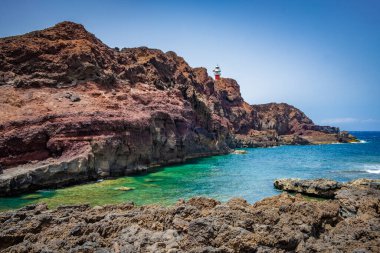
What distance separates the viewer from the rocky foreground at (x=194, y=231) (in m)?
7.21

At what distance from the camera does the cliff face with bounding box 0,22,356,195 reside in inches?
1108

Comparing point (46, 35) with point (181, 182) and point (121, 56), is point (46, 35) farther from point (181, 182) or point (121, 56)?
point (181, 182)

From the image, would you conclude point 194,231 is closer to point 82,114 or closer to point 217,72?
point 82,114

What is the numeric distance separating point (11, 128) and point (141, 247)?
27.4 m

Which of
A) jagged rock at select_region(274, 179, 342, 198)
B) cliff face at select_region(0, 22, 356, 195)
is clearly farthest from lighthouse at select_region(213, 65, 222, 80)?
jagged rock at select_region(274, 179, 342, 198)

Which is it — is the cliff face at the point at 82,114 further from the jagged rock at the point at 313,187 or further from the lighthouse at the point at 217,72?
the lighthouse at the point at 217,72

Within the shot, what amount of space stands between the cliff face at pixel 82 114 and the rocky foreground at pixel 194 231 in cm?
1775

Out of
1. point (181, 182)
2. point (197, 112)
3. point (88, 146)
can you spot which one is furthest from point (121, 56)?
point (181, 182)

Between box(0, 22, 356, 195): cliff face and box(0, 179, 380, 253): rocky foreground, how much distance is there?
17.7 meters

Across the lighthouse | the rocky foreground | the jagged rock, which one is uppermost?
the lighthouse

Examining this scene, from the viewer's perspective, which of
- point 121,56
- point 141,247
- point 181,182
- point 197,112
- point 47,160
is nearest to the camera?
point 141,247

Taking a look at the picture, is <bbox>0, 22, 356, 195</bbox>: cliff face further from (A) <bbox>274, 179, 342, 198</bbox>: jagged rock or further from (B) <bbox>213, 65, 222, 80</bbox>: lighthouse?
(B) <bbox>213, 65, 222, 80</bbox>: lighthouse

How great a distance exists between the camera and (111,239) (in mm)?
7969

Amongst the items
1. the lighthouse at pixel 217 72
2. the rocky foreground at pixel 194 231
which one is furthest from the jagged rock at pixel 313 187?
the lighthouse at pixel 217 72
